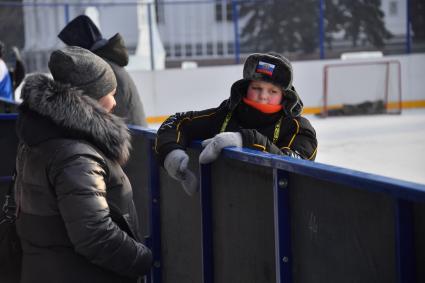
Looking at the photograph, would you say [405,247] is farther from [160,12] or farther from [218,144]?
[160,12]

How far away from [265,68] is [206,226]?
628mm

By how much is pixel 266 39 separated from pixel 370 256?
1533 centimetres

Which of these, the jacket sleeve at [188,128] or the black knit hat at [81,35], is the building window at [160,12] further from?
the jacket sleeve at [188,128]

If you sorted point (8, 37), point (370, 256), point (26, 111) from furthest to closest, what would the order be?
point (8, 37) → point (26, 111) → point (370, 256)

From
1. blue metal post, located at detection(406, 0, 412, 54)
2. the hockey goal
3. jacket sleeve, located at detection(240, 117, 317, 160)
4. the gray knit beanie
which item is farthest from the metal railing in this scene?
blue metal post, located at detection(406, 0, 412, 54)

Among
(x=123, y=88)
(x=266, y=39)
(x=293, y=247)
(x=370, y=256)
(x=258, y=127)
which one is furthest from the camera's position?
(x=266, y=39)

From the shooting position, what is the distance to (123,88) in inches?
189

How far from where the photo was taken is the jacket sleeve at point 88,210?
2.40 metres

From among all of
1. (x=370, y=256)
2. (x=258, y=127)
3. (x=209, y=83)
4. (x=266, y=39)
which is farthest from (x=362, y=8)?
(x=370, y=256)

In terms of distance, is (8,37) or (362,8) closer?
(8,37)

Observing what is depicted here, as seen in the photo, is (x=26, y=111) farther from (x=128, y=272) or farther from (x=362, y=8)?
(x=362, y=8)

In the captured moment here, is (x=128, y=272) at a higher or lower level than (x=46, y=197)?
lower

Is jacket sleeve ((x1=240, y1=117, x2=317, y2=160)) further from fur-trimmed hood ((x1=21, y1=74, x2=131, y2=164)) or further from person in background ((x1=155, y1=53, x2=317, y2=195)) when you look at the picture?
fur-trimmed hood ((x1=21, y1=74, x2=131, y2=164))

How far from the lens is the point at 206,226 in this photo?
3041mm
